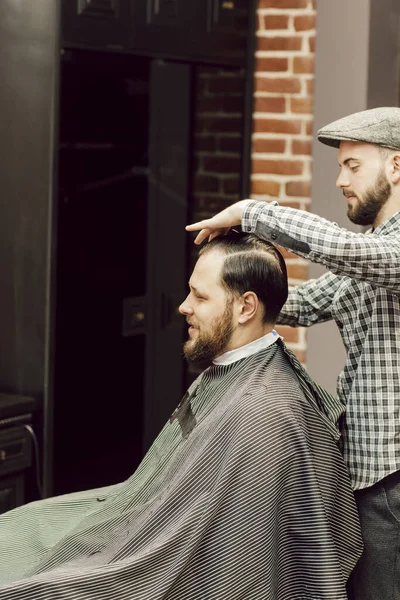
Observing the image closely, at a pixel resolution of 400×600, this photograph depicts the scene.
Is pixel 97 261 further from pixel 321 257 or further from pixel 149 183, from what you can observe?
pixel 321 257

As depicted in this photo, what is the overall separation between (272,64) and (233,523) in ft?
7.56

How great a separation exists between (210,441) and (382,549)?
495 millimetres

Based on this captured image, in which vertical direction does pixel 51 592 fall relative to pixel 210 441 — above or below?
below

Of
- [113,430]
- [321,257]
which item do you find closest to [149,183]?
[113,430]

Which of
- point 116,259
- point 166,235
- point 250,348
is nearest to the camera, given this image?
point 250,348

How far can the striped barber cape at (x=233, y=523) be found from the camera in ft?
7.19

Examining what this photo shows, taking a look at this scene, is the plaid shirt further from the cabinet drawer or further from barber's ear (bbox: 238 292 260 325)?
the cabinet drawer

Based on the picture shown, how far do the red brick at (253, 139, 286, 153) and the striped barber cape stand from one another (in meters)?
1.70

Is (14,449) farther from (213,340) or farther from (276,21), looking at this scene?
(276,21)

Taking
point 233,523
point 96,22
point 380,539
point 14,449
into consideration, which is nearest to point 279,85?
point 96,22

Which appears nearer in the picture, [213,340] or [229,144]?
[213,340]

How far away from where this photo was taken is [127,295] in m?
3.84

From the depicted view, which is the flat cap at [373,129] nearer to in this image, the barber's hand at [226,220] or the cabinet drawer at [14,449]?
the barber's hand at [226,220]

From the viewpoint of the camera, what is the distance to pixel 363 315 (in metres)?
2.52
